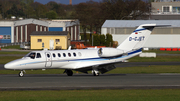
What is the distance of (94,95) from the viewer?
17.9 meters

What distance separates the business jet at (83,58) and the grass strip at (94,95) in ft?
31.9

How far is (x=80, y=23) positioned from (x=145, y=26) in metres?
88.9

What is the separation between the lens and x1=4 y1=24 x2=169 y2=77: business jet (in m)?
28.5

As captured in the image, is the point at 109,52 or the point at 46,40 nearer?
the point at 109,52

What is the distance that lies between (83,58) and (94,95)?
1243cm

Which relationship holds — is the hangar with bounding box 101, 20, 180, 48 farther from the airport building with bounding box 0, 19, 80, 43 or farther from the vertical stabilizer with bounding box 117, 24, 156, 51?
the vertical stabilizer with bounding box 117, 24, 156, 51

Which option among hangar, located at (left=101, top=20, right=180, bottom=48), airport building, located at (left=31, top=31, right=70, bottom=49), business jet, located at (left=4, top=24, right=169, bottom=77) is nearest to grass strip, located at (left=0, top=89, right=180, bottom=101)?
business jet, located at (left=4, top=24, right=169, bottom=77)

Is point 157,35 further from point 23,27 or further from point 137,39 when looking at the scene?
point 137,39

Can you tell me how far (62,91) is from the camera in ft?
63.4

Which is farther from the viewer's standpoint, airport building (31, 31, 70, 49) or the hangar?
the hangar

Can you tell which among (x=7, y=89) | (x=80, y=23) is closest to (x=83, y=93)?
(x=7, y=89)

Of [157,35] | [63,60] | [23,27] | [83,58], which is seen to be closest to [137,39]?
[83,58]

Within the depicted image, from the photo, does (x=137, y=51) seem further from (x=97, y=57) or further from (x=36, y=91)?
(x=36, y=91)

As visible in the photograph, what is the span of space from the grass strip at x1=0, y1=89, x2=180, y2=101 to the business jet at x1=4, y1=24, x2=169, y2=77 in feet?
31.9
